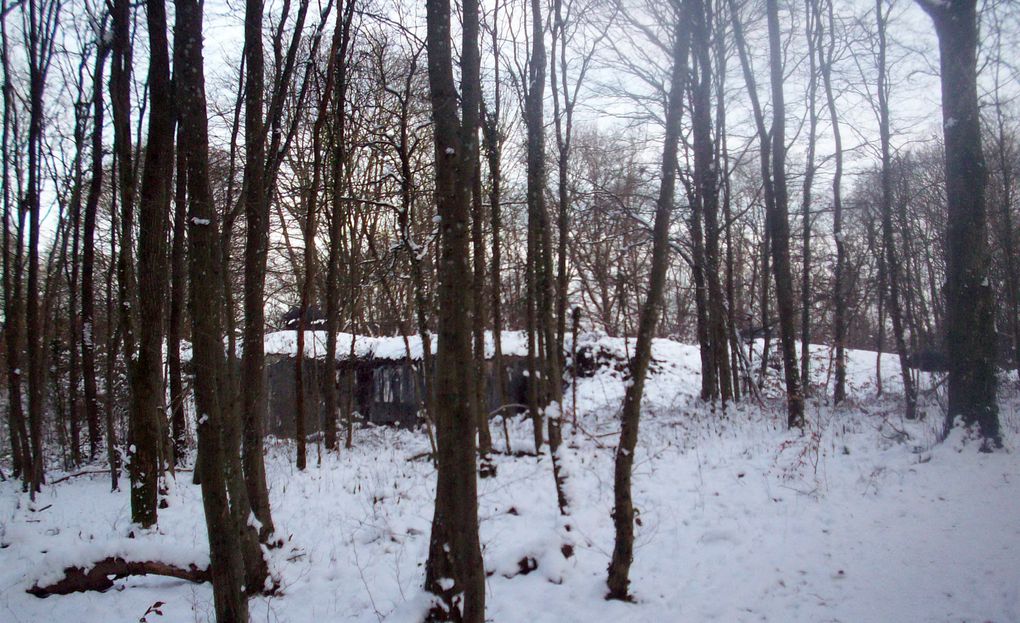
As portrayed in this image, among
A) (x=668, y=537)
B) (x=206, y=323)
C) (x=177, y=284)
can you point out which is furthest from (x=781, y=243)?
(x=177, y=284)

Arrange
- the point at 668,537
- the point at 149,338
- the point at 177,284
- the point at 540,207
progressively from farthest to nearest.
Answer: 1. the point at 177,284
2. the point at 540,207
3. the point at 149,338
4. the point at 668,537

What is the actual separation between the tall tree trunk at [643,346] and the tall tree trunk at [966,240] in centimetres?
446

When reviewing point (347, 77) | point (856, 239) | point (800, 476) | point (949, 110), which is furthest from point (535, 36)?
point (856, 239)

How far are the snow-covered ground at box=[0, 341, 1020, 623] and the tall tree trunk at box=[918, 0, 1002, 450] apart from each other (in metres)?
0.50

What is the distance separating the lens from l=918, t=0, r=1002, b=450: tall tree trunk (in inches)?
273

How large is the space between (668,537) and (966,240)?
4.95 m

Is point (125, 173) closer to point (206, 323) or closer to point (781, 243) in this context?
point (206, 323)

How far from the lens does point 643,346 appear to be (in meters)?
4.70

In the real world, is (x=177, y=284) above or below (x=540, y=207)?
below

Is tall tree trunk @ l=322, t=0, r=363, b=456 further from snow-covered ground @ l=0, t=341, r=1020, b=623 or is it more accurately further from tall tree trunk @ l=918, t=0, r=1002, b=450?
tall tree trunk @ l=918, t=0, r=1002, b=450

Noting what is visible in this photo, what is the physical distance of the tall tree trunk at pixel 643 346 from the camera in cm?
471

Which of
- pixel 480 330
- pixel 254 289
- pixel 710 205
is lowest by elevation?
pixel 480 330

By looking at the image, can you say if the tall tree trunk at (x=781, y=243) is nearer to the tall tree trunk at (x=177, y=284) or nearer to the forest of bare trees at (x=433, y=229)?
the forest of bare trees at (x=433, y=229)

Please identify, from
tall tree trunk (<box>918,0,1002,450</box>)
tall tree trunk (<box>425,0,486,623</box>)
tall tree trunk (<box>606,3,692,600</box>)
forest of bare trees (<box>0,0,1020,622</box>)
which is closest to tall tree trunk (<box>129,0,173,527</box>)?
forest of bare trees (<box>0,0,1020,622</box>)
